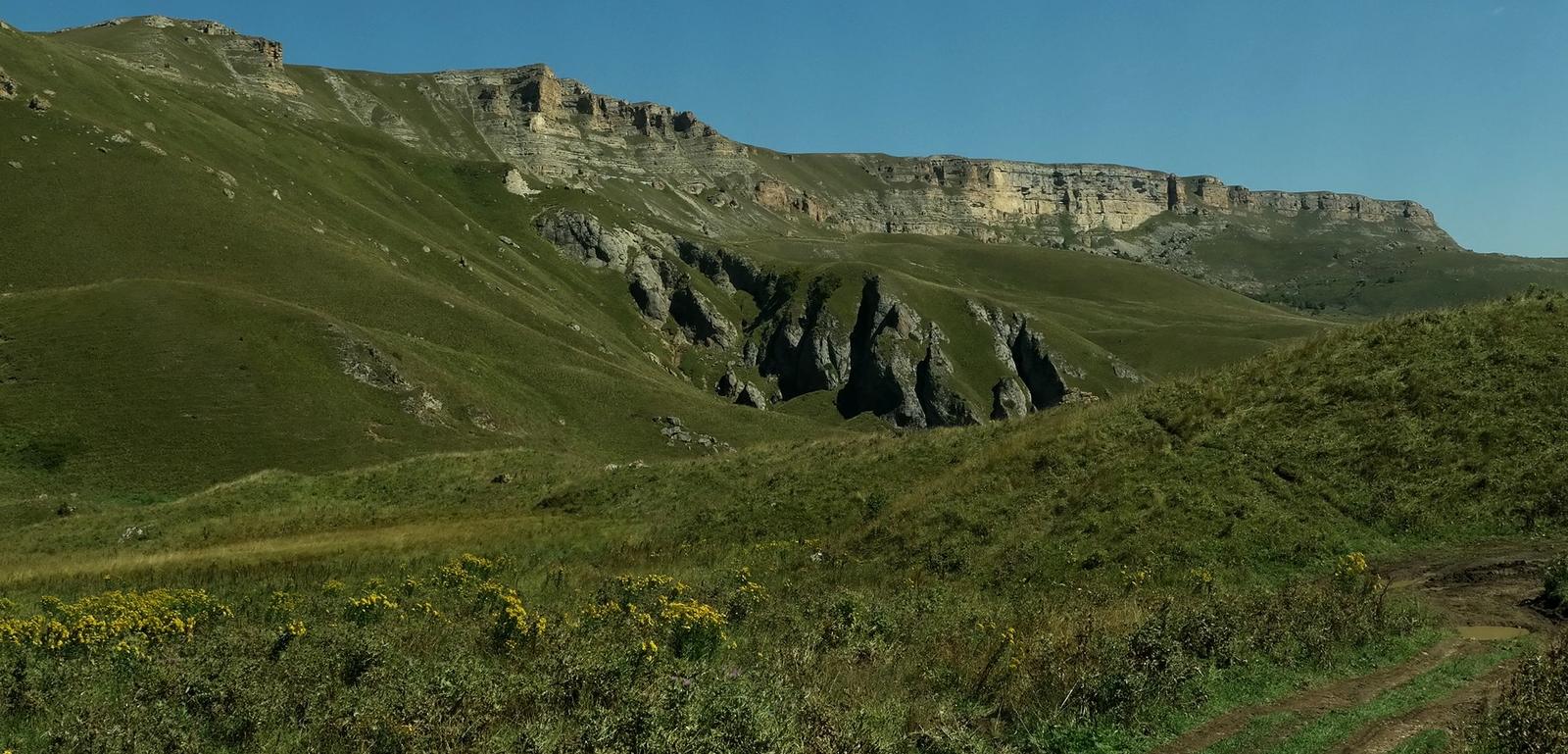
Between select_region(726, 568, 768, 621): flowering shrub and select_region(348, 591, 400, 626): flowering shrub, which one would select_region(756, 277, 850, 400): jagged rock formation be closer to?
select_region(726, 568, 768, 621): flowering shrub

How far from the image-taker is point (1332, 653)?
11484 millimetres

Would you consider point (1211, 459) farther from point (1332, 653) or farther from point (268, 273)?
point (268, 273)

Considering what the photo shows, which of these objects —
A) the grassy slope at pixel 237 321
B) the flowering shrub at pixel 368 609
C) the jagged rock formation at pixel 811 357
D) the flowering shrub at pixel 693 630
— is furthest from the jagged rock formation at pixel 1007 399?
the flowering shrub at pixel 368 609

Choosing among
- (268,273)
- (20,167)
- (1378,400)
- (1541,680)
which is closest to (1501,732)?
(1541,680)

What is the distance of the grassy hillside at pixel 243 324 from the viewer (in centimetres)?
6450

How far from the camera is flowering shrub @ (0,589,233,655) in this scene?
10852 mm

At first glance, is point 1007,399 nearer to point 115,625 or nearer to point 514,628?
point 514,628

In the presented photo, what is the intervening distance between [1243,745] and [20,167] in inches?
5014

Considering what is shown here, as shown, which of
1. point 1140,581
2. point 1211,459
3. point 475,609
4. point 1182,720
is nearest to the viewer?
point 1182,720

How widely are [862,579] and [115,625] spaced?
511 inches

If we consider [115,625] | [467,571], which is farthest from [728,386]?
[115,625]

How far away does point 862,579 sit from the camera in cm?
1864

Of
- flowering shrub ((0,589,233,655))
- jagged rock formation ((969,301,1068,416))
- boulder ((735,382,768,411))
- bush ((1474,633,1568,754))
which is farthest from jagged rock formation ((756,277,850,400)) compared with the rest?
bush ((1474,633,1568,754))

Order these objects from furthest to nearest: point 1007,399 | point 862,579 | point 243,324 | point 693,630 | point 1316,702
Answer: point 1007,399, point 243,324, point 862,579, point 693,630, point 1316,702
